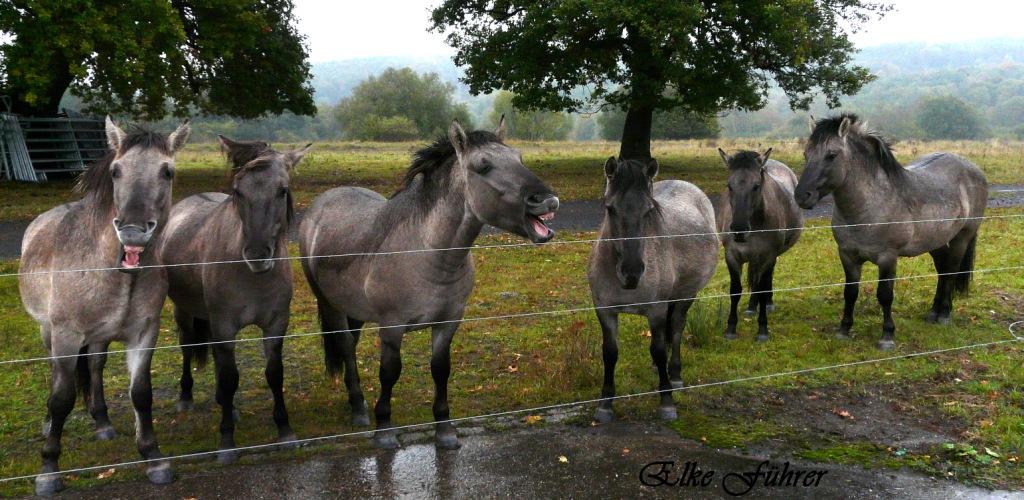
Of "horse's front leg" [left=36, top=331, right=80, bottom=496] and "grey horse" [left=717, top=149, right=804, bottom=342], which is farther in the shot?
"grey horse" [left=717, top=149, right=804, bottom=342]

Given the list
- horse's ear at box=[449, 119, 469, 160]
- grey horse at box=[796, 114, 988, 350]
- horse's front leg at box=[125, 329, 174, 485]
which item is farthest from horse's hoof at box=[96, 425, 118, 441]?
grey horse at box=[796, 114, 988, 350]

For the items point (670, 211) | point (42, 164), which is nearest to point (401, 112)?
point (42, 164)

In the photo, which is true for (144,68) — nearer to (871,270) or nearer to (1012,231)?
(871,270)

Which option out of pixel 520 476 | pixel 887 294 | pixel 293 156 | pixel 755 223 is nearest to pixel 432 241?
pixel 293 156

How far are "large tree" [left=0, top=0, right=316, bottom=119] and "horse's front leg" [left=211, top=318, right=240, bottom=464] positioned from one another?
43.8ft

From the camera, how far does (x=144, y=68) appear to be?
54.3ft

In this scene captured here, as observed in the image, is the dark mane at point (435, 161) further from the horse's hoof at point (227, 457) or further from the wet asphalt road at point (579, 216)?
the wet asphalt road at point (579, 216)

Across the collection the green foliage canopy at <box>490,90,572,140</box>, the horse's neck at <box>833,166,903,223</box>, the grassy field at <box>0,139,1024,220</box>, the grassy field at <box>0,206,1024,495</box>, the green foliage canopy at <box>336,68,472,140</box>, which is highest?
the green foliage canopy at <box>336,68,472,140</box>

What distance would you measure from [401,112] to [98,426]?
64579 mm

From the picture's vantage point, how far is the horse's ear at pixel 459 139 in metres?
4.70

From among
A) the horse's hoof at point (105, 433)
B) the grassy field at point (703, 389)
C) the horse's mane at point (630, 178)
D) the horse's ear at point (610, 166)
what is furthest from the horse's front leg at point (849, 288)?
the horse's hoof at point (105, 433)

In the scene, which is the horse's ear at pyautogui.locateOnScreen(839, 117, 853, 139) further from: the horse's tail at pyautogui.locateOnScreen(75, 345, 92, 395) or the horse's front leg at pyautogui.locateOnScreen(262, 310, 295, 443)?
the horse's tail at pyautogui.locateOnScreen(75, 345, 92, 395)

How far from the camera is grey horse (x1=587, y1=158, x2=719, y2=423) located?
5.36 metres

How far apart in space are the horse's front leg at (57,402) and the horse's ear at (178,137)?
1.37 metres
